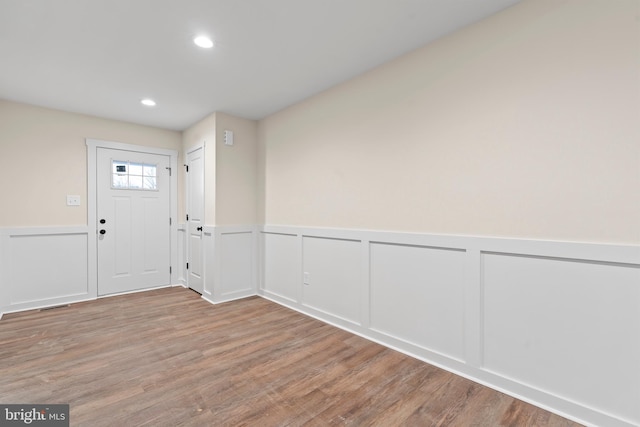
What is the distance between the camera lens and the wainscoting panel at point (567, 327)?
152cm

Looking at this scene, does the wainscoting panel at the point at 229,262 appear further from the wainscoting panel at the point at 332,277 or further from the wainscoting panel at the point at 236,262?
the wainscoting panel at the point at 332,277

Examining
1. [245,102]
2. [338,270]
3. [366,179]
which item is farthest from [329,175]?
[245,102]

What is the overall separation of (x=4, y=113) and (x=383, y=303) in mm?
4702

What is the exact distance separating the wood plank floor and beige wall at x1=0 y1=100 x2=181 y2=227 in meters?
1.28

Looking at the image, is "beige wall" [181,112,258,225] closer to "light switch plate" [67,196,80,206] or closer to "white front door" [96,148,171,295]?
"white front door" [96,148,171,295]

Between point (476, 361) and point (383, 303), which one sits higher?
point (383, 303)

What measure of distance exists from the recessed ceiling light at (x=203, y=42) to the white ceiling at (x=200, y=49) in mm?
46

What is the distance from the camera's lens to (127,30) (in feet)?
6.91

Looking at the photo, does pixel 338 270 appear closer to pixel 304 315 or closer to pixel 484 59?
pixel 304 315

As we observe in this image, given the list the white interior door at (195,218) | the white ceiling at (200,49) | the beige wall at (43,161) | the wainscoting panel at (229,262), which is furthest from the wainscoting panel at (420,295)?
the beige wall at (43,161)

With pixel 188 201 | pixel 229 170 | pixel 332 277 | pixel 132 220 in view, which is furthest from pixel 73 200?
pixel 332 277

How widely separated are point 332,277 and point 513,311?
167 centimetres

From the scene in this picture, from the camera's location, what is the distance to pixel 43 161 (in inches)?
143

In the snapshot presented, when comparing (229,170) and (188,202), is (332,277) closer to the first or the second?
(229,170)
